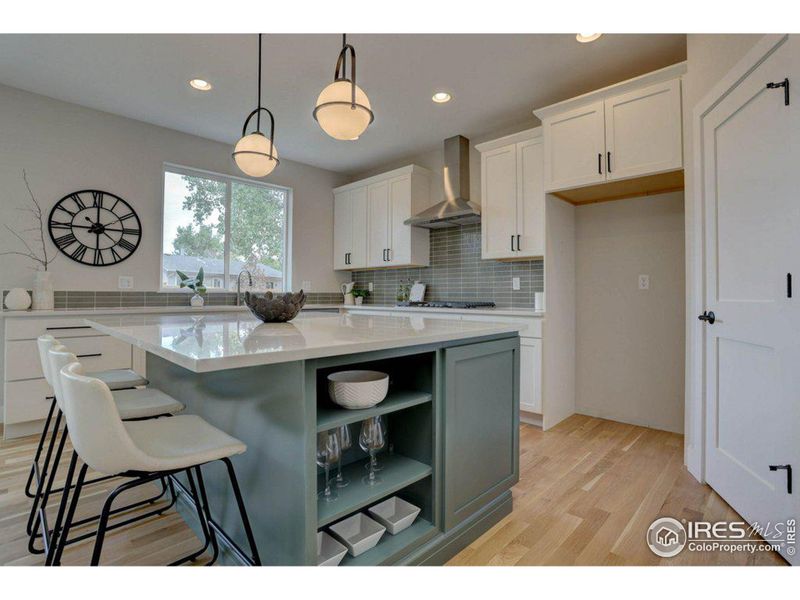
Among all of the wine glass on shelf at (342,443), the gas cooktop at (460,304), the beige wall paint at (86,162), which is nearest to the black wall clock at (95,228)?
the beige wall paint at (86,162)

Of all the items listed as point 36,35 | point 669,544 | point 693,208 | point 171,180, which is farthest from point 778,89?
point 171,180

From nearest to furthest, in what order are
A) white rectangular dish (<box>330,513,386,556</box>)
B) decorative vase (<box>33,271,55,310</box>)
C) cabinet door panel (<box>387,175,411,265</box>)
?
white rectangular dish (<box>330,513,386,556</box>) → decorative vase (<box>33,271,55,310</box>) → cabinet door panel (<box>387,175,411,265</box>)

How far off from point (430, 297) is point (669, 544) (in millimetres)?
3178

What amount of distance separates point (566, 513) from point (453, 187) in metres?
3.10

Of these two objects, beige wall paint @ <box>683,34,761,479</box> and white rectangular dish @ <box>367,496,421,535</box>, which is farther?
beige wall paint @ <box>683,34,761,479</box>

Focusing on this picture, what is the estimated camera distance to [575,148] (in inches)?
117

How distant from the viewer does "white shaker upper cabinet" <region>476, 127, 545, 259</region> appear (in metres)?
3.30

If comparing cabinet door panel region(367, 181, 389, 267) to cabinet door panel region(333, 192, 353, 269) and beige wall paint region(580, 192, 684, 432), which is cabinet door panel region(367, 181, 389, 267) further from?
beige wall paint region(580, 192, 684, 432)

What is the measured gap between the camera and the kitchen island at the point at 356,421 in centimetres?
117

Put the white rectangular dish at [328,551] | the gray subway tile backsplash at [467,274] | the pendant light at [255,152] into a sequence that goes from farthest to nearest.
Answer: the gray subway tile backsplash at [467,274] → the pendant light at [255,152] → the white rectangular dish at [328,551]

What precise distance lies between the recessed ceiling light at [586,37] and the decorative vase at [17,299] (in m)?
4.31

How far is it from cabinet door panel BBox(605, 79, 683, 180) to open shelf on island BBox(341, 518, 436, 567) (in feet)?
8.24

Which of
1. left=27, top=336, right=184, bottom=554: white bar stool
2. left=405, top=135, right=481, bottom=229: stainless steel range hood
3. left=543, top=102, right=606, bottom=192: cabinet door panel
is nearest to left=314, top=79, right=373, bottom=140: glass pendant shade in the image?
left=27, top=336, right=184, bottom=554: white bar stool

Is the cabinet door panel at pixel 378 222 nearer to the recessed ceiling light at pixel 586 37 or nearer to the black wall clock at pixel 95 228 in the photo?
the black wall clock at pixel 95 228
